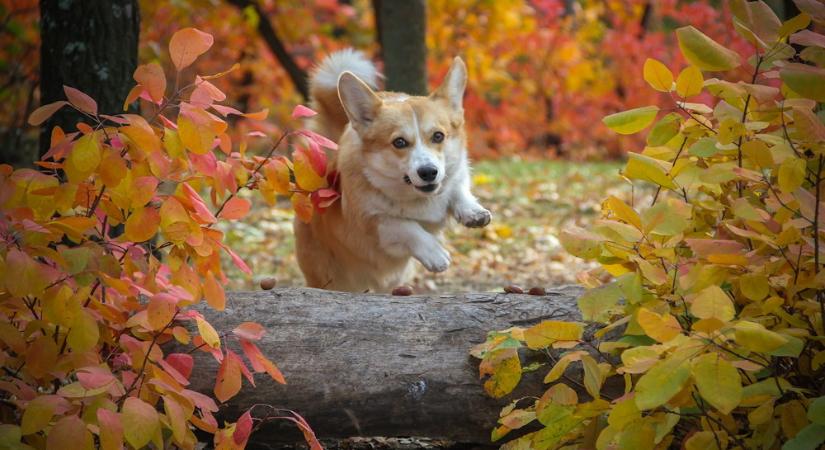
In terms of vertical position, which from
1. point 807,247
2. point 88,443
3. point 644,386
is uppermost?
point 807,247

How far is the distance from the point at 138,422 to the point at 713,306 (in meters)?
1.14

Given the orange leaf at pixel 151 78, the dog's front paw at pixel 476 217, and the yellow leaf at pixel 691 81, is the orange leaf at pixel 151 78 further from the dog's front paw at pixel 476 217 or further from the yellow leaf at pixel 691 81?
the dog's front paw at pixel 476 217

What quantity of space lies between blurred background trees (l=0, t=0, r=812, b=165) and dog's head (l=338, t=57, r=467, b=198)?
363 cm

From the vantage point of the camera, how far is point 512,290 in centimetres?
264

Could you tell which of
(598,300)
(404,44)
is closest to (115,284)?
(598,300)

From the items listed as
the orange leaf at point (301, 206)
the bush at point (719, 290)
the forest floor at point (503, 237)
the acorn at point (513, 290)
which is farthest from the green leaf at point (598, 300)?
the forest floor at point (503, 237)

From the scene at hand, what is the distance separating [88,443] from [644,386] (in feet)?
3.62

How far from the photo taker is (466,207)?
360 cm

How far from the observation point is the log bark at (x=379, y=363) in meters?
2.36

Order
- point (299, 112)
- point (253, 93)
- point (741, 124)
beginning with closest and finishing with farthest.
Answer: point (741, 124)
point (299, 112)
point (253, 93)

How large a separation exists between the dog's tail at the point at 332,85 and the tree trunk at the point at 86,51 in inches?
38.2

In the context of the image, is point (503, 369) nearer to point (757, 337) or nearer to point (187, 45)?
point (757, 337)

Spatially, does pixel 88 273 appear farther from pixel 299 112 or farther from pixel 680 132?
pixel 680 132

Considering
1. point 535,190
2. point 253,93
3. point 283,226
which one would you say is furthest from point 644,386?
point 253,93
